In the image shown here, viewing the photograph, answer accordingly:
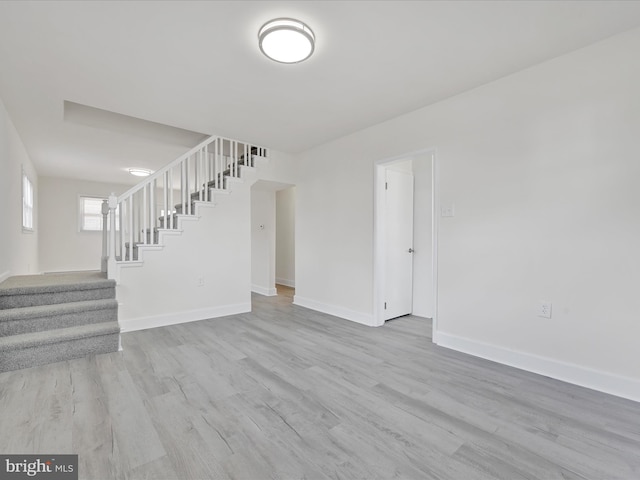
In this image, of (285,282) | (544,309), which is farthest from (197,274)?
(544,309)

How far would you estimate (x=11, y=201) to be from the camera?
373 centimetres

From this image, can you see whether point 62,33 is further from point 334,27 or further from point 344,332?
point 344,332

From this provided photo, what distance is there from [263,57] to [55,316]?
3150 millimetres

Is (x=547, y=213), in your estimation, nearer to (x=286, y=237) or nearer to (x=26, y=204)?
(x=286, y=237)

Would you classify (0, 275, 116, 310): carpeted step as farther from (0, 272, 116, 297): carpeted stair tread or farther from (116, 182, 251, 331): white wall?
(116, 182, 251, 331): white wall

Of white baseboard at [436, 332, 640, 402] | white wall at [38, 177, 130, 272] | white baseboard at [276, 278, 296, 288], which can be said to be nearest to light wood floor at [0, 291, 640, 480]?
white baseboard at [436, 332, 640, 402]

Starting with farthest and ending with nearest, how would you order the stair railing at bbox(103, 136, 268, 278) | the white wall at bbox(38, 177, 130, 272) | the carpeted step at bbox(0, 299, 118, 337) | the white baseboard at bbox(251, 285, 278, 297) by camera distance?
the white wall at bbox(38, 177, 130, 272)
the white baseboard at bbox(251, 285, 278, 297)
the stair railing at bbox(103, 136, 268, 278)
the carpeted step at bbox(0, 299, 118, 337)

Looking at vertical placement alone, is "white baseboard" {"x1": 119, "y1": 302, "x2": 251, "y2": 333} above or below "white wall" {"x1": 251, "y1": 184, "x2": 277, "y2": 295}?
below

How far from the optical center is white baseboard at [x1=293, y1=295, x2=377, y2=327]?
3.81m

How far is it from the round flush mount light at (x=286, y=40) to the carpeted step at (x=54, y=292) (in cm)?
302

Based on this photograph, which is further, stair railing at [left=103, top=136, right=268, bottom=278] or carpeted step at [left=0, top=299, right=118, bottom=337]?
stair railing at [left=103, top=136, right=268, bottom=278]

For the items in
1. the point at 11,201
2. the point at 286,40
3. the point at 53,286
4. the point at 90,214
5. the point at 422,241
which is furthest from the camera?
the point at 90,214

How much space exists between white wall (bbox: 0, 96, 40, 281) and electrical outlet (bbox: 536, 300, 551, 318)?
17.6 feet

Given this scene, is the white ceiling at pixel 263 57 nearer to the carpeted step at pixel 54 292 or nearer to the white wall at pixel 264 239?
the carpeted step at pixel 54 292
